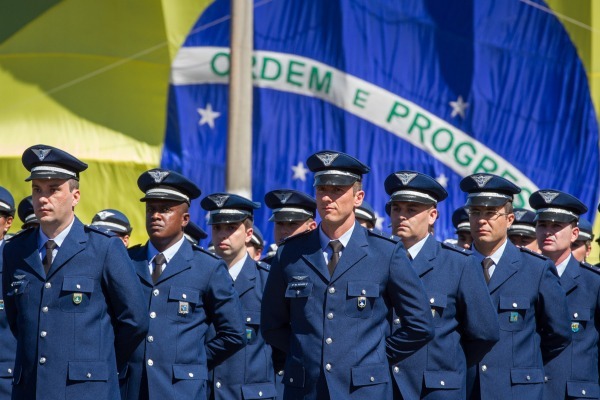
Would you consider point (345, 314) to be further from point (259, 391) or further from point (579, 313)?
point (579, 313)

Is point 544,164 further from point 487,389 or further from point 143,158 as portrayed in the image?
point 487,389

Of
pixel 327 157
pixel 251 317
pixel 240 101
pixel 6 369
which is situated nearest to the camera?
pixel 327 157

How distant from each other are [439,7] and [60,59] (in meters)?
4.85

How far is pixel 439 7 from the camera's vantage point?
1709cm

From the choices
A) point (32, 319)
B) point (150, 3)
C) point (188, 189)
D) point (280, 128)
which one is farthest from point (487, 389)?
point (150, 3)

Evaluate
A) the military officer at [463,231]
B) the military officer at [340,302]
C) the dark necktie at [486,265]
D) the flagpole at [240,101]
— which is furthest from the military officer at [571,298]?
the flagpole at [240,101]

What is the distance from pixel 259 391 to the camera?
32.1 ft

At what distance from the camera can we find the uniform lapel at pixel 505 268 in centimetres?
905

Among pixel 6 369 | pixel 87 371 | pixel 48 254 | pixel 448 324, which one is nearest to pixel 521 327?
pixel 448 324

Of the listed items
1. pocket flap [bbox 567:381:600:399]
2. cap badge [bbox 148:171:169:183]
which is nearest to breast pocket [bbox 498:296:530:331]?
pocket flap [bbox 567:381:600:399]

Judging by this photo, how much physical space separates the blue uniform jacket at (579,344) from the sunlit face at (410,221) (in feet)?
4.91

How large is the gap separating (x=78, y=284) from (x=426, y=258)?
234cm

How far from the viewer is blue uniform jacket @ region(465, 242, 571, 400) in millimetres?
8875

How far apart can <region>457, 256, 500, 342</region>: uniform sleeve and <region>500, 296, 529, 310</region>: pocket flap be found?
45 cm
